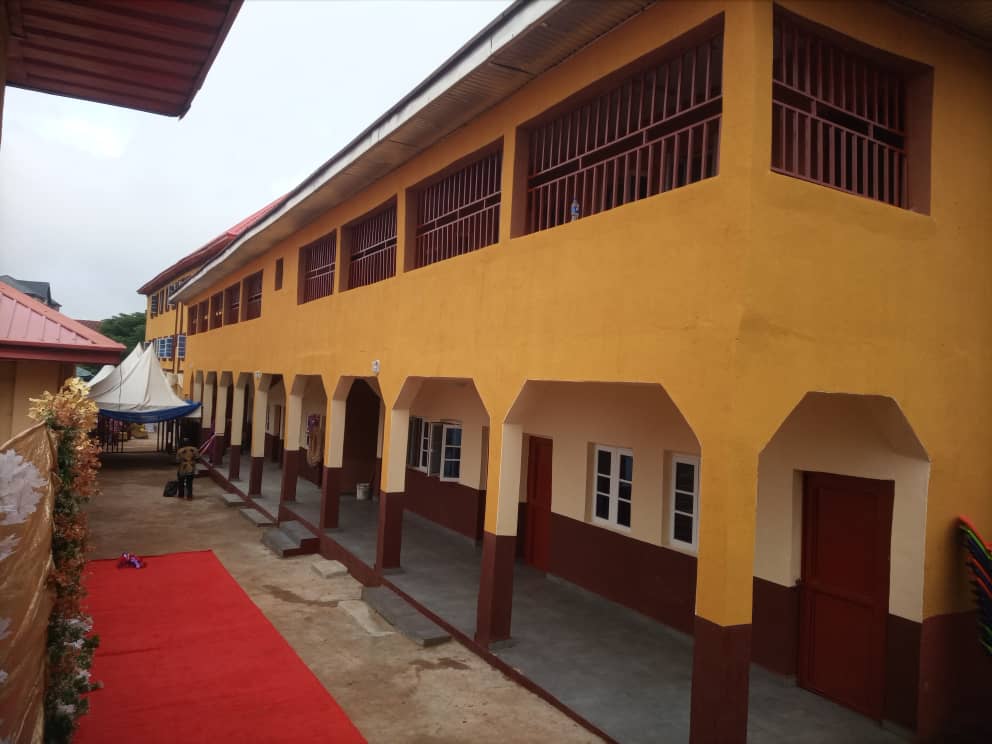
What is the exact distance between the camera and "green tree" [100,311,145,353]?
194 ft

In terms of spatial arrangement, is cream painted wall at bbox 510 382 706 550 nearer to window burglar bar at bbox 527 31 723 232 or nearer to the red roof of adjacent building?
window burglar bar at bbox 527 31 723 232

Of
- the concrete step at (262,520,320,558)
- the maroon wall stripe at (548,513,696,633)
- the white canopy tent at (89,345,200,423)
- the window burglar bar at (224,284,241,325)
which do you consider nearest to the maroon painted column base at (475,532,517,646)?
the maroon wall stripe at (548,513,696,633)

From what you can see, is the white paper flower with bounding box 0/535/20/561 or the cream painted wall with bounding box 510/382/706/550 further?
the cream painted wall with bounding box 510/382/706/550

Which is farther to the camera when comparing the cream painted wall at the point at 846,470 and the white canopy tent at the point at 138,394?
the white canopy tent at the point at 138,394

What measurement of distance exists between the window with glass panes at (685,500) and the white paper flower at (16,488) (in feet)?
20.3

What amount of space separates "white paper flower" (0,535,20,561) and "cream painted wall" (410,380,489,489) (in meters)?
7.72

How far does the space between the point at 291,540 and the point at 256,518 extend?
2.56 m

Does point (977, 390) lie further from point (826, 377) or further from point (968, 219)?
point (826, 377)

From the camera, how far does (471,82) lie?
7.28 m

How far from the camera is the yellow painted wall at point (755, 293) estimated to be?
485cm

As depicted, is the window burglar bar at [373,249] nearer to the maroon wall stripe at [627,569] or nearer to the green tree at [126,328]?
the maroon wall stripe at [627,569]

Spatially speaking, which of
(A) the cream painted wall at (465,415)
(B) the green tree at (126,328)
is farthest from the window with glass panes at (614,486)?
(B) the green tree at (126,328)

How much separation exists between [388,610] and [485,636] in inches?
73.7

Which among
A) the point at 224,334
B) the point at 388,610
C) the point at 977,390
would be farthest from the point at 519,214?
the point at 224,334
